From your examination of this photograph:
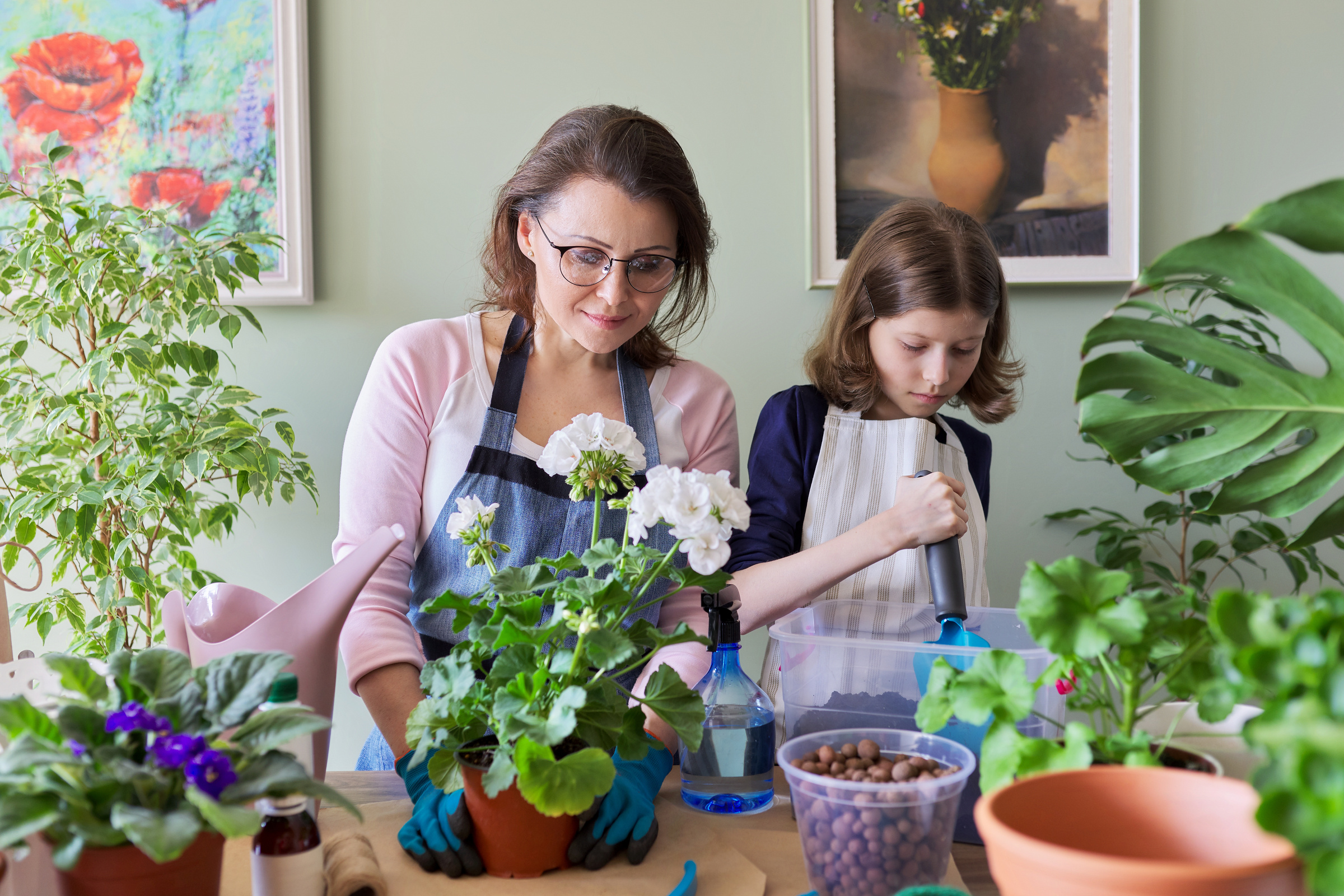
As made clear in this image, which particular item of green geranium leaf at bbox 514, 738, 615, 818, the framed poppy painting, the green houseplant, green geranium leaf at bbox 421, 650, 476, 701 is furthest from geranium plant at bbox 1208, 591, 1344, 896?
the framed poppy painting

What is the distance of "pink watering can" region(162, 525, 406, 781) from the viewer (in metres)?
0.76

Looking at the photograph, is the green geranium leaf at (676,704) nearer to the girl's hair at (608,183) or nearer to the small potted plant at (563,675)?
the small potted plant at (563,675)

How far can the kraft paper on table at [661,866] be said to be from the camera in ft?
2.35

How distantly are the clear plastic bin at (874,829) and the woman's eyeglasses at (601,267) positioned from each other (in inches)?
27.6

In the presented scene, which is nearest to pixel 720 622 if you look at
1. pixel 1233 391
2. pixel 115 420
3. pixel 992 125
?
pixel 1233 391

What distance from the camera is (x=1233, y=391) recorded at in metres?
0.67

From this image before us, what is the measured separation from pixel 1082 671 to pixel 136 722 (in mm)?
564

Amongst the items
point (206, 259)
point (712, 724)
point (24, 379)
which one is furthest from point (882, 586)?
point (24, 379)

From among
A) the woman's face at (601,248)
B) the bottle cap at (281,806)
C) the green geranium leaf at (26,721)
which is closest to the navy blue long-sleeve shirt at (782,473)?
the woman's face at (601,248)

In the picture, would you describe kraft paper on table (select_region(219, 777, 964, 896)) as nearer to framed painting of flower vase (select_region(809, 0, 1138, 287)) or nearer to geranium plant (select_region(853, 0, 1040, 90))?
framed painting of flower vase (select_region(809, 0, 1138, 287))

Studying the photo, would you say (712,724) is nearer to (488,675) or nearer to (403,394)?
(488,675)

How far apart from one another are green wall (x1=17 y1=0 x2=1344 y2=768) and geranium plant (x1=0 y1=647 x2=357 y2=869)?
4.36 feet

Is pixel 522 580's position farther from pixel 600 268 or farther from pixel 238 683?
pixel 600 268

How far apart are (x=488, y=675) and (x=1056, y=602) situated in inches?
15.8
